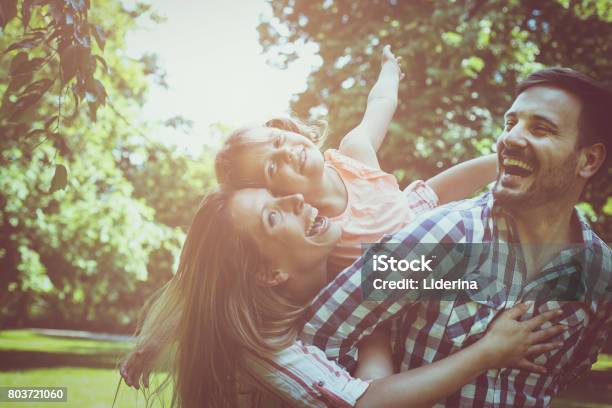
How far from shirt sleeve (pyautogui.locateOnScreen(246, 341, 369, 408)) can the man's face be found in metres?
0.54

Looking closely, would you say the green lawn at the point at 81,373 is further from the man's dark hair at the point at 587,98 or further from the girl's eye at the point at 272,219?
the man's dark hair at the point at 587,98

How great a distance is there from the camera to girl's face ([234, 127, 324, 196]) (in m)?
1.58

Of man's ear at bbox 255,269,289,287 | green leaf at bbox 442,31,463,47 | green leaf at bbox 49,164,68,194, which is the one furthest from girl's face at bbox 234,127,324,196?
green leaf at bbox 442,31,463,47

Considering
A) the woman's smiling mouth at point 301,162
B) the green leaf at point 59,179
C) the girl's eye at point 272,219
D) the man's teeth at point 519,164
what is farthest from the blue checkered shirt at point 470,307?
the green leaf at point 59,179

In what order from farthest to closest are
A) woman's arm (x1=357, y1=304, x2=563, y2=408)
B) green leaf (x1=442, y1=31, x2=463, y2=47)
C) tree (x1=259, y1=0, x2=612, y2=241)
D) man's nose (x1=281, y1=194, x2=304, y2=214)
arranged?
green leaf (x1=442, y1=31, x2=463, y2=47)
tree (x1=259, y1=0, x2=612, y2=241)
man's nose (x1=281, y1=194, x2=304, y2=214)
woman's arm (x1=357, y1=304, x2=563, y2=408)

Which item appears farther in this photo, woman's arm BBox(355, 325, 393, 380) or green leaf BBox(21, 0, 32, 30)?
green leaf BBox(21, 0, 32, 30)

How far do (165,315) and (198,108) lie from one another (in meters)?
1.41

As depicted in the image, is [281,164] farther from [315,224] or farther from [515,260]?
[515,260]

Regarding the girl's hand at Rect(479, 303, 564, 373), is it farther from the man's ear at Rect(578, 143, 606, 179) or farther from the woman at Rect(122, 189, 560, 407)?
the man's ear at Rect(578, 143, 606, 179)

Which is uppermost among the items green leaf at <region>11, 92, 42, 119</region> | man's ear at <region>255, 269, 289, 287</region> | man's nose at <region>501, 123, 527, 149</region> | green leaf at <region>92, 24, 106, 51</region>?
green leaf at <region>92, 24, 106, 51</region>

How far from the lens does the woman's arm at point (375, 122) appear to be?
1807 millimetres

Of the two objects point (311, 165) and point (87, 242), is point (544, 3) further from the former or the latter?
point (87, 242)

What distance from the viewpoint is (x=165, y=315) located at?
1.63 meters

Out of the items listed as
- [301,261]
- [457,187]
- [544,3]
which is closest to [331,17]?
[544,3]
